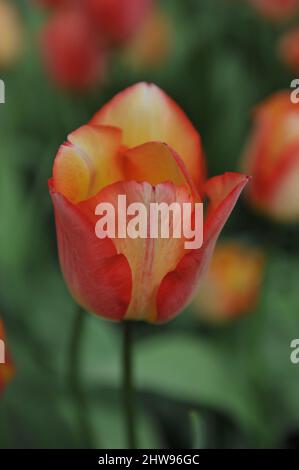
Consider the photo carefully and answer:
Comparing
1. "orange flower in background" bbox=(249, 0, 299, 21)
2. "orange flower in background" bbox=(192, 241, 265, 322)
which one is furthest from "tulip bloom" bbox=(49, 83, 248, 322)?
"orange flower in background" bbox=(249, 0, 299, 21)

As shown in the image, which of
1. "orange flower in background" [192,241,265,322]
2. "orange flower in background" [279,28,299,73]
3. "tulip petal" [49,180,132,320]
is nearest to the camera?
"tulip petal" [49,180,132,320]

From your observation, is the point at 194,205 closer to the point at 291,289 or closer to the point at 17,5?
the point at 291,289

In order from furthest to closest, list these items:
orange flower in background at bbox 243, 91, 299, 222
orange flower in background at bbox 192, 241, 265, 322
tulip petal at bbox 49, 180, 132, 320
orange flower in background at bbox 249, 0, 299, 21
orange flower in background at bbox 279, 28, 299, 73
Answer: orange flower in background at bbox 249, 0, 299, 21 → orange flower in background at bbox 279, 28, 299, 73 → orange flower in background at bbox 192, 241, 265, 322 → orange flower in background at bbox 243, 91, 299, 222 → tulip petal at bbox 49, 180, 132, 320

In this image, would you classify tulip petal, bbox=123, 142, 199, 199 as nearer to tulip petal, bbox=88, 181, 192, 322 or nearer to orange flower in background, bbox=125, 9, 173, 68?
tulip petal, bbox=88, 181, 192, 322

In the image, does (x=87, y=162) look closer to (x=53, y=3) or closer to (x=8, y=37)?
(x=53, y=3)

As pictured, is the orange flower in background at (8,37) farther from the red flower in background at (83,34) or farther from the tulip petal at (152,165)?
the tulip petal at (152,165)

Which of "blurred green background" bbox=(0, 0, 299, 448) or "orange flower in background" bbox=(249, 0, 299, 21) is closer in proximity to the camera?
"blurred green background" bbox=(0, 0, 299, 448)

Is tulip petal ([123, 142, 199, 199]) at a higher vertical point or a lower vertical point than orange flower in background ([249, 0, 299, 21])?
lower

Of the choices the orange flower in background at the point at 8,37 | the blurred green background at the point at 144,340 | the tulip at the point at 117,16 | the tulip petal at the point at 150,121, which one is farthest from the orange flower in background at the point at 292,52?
the tulip petal at the point at 150,121
